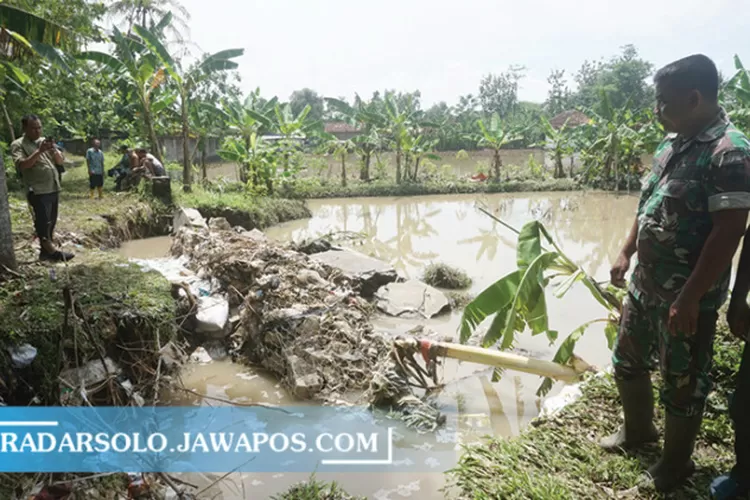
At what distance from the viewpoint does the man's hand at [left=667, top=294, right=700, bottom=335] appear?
82.0 inches

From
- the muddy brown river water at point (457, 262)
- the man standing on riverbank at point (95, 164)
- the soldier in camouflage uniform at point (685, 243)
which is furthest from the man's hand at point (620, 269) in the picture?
the man standing on riverbank at point (95, 164)

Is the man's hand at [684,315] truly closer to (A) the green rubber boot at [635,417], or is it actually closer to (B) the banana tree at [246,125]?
(A) the green rubber boot at [635,417]

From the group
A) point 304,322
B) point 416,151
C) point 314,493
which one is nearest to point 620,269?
point 314,493

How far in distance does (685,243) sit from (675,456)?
1.02 m

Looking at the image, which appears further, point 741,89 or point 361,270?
point 741,89

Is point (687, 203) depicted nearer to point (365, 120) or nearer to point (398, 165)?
point (365, 120)

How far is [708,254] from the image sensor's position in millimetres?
2043

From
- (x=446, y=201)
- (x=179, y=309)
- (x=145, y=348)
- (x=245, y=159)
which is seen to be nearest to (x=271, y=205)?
(x=245, y=159)

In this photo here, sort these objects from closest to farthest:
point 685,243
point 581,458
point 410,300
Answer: point 685,243
point 581,458
point 410,300

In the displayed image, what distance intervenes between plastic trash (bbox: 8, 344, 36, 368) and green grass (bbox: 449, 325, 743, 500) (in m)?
2.88

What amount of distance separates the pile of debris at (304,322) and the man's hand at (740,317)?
2.43m

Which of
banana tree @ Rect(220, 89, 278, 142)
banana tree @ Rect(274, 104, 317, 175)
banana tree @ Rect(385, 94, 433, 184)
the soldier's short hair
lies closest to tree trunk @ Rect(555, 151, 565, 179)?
banana tree @ Rect(385, 94, 433, 184)

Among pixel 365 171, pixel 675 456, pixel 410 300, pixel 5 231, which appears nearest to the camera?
pixel 675 456

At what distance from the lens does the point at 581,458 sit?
2762mm
